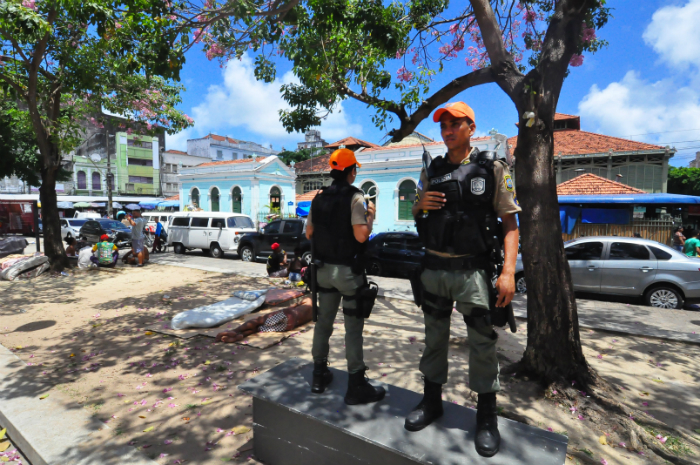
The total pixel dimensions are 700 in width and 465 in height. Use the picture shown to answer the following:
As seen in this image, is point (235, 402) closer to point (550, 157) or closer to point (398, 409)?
point (398, 409)

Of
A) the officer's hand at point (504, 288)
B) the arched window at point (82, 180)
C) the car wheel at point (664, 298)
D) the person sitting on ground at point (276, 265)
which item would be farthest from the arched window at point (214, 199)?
the officer's hand at point (504, 288)

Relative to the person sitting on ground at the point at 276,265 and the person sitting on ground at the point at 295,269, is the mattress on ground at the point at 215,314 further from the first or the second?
the person sitting on ground at the point at 276,265

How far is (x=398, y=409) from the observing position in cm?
261

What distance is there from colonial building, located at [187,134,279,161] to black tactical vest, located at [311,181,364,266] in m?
52.1

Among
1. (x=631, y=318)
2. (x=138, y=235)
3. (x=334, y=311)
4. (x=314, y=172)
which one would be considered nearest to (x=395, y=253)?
(x=631, y=318)

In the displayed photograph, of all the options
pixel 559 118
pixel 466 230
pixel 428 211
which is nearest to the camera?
pixel 466 230

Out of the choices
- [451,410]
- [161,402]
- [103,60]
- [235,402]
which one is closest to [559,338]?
[451,410]

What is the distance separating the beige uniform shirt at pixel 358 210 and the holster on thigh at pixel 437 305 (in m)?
0.69

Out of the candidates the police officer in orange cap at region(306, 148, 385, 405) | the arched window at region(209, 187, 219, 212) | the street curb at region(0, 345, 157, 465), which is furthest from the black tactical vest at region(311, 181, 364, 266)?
the arched window at region(209, 187, 219, 212)

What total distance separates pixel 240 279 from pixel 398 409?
8.27 metres

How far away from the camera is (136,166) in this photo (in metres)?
43.3

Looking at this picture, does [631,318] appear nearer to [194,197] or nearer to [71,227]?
[71,227]

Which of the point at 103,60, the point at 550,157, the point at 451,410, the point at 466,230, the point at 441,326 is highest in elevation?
the point at 103,60

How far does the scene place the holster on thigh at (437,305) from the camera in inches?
97.3
